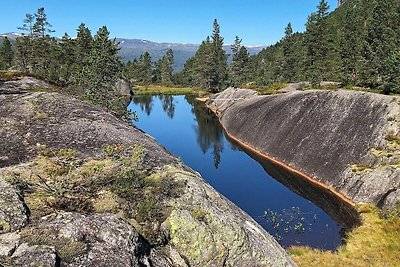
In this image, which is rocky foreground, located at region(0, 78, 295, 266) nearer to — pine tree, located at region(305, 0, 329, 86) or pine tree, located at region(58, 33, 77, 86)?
pine tree, located at region(305, 0, 329, 86)

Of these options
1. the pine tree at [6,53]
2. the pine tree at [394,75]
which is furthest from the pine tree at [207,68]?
the pine tree at [394,75]

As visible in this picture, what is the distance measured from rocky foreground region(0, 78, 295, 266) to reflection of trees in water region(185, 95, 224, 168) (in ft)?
121

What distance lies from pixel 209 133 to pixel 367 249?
54.8 m

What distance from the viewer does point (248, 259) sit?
12.6 m

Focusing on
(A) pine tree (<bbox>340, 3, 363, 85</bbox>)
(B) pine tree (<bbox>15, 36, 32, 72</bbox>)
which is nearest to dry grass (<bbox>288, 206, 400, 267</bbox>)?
(A) pine tree (<bbox>340, 3, 363, 85</bbox>)

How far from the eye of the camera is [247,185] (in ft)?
143

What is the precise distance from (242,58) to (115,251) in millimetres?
153062

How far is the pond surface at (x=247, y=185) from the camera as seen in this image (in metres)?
30.4

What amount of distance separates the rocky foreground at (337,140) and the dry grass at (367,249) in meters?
2.86

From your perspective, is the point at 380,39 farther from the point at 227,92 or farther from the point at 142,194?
the point at 142,194

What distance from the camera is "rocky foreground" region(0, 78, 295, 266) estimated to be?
952 cm

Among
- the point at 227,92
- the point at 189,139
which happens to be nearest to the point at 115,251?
the point at 189,139

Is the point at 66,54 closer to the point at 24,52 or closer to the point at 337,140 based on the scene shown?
the point at 24,52

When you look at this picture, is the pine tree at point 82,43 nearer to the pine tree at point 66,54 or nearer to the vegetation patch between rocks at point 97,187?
the pine tree at point 66,54
